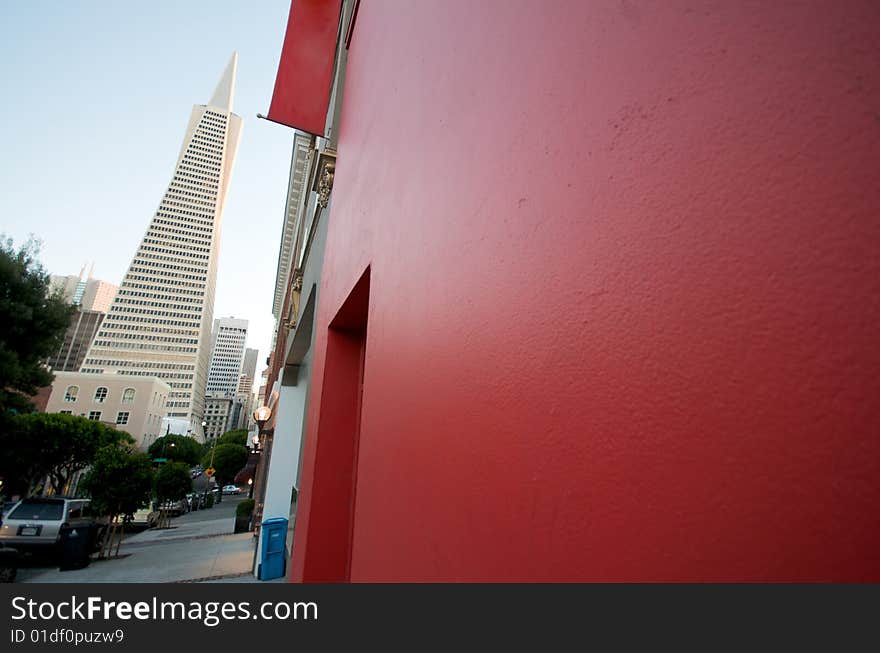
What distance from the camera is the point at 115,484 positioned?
41.2ft

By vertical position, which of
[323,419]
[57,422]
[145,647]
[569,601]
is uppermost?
[57,422]

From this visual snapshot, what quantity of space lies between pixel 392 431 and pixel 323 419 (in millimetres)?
2225

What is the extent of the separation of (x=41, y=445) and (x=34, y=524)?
41.5 ft

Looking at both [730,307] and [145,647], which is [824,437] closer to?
[730,307]

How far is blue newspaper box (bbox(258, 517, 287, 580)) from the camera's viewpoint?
7.54 m

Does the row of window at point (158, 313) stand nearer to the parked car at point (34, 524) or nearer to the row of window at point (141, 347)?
the row of window at point (141, 347)

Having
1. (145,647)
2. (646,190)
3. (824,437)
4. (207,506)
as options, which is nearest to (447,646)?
(824,437)

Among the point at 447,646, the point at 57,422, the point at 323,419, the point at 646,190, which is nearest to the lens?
the point at 646,190

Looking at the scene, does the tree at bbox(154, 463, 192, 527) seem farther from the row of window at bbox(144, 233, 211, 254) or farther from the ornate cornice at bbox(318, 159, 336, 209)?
the row of window at bbox(144, 233, 211, 254)

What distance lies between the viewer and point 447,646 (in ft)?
3.03

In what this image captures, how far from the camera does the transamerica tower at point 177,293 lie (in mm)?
90938

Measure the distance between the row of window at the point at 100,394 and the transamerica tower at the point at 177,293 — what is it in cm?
3942

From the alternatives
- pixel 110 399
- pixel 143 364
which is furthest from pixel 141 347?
pixel 110 399

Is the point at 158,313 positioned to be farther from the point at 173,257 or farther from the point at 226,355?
the point at 226,355
